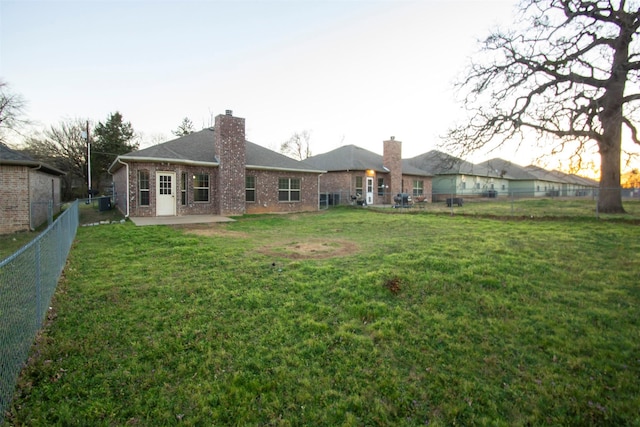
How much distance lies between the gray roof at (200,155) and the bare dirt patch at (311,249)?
9.02 m

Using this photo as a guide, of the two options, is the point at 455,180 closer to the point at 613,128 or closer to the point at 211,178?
the point at 613,128

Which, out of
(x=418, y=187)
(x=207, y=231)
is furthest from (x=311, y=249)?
(x=418, y=187)

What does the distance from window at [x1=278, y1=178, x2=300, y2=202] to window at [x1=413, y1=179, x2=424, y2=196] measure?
14.4 m

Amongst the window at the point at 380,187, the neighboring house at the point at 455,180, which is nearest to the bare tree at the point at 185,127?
the neighboring house at the point at 455,180

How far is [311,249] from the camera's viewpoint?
26.2 ft

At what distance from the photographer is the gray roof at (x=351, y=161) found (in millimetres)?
24016

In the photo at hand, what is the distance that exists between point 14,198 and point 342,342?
46.1ft

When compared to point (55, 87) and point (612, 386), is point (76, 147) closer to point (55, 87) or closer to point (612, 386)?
point (55, 87)

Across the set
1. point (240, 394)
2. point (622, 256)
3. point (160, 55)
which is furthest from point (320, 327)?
point (160, 55)

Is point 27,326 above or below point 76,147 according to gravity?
below

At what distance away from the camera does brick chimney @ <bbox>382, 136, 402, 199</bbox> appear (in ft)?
83.5

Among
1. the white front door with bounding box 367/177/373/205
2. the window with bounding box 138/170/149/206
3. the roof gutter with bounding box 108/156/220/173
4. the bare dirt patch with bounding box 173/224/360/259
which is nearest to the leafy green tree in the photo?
the roof gutter with bounding box 108/156/220/173

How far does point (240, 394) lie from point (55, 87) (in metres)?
25.5

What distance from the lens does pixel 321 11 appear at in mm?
14367
